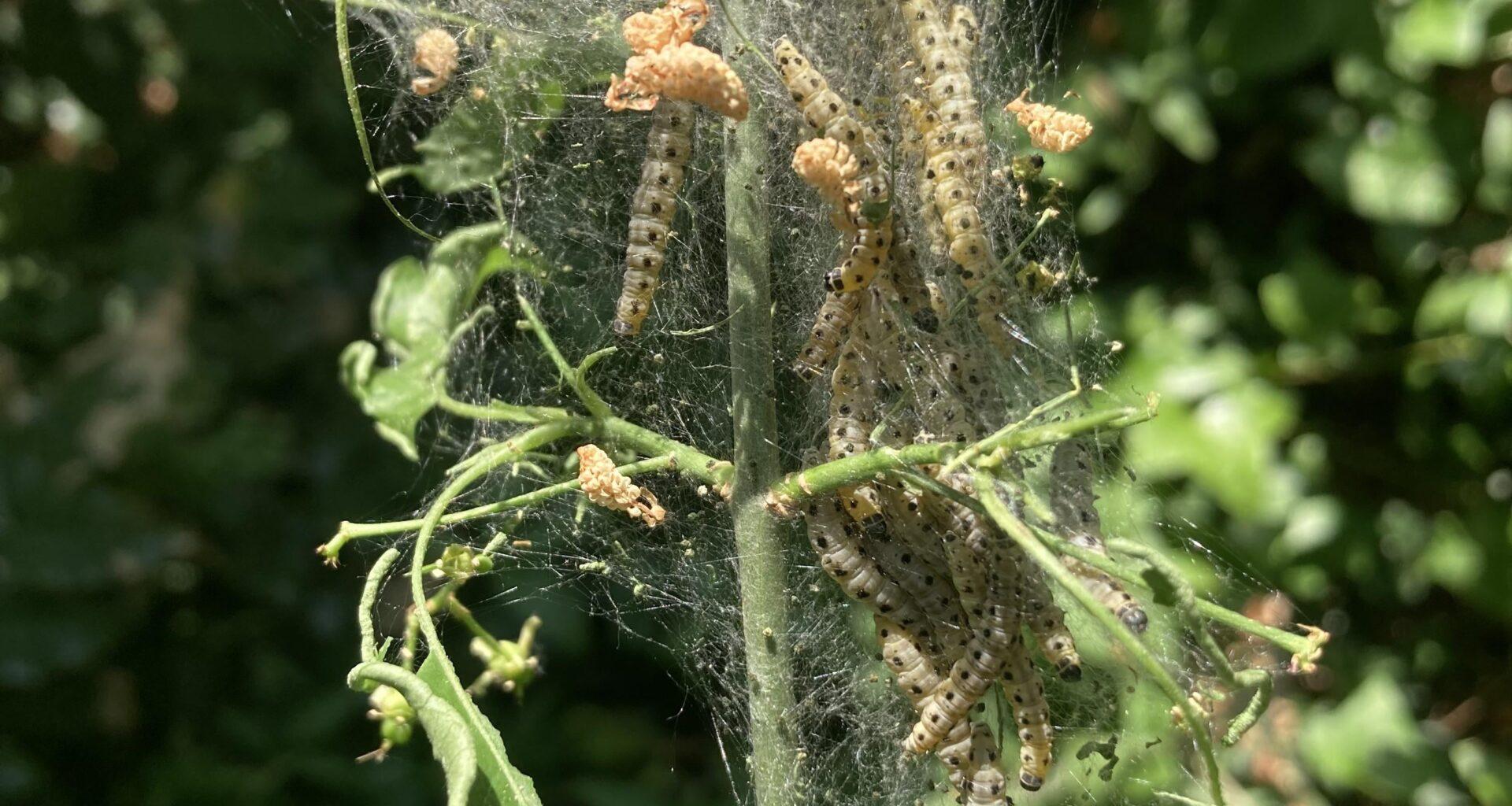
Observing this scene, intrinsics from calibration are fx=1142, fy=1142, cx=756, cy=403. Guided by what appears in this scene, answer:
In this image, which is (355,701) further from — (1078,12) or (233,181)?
(1078,12)

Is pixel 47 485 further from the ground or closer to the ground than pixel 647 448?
closer to the ground

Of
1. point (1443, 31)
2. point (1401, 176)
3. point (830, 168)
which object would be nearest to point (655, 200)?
point (830, 168)

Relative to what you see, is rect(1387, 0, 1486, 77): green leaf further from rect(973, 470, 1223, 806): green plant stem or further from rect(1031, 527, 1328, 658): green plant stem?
rect(973, 470, 1223, 806): green plant stem

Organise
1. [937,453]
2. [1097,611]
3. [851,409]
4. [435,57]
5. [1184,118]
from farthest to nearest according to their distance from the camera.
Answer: [1184,118] < [435,57] < [851,409] < [937,453] < [1097,611]

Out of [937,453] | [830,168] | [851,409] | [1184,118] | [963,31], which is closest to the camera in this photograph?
Result: [937,453]

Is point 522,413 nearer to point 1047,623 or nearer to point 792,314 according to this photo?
point 792,314

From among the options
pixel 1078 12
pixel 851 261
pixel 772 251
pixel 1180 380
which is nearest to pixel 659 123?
pixel 772 251

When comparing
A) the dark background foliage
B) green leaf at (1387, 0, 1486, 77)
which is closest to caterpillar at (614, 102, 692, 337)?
the dark background foliage
